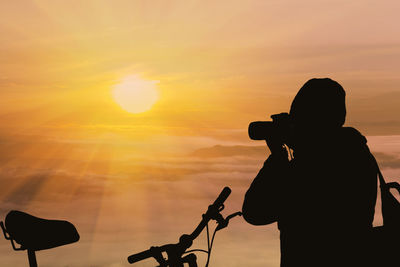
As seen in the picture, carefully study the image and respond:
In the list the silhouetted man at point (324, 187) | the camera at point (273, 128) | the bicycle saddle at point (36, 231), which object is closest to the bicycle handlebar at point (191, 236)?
the silhouetted man at point (324, 187)

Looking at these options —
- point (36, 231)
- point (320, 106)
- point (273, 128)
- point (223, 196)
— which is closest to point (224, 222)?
point (223, 196)

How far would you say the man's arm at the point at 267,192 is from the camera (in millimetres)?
4266

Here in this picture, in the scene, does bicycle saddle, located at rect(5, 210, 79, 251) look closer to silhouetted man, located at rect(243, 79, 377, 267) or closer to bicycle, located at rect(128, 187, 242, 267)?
bicycle, located at rect(128, 187, 242, 267)

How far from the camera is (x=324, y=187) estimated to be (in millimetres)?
4082

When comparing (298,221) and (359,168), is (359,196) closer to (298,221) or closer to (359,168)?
(359,168)

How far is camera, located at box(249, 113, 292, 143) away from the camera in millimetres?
4328

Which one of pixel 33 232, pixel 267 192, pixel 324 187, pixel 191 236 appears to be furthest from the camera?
pixel 33 232

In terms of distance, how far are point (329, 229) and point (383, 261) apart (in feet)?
1.67

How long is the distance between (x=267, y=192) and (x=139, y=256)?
1.36m

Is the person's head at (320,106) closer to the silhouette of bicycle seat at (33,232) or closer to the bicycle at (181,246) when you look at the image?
the bicycle at (181,246)

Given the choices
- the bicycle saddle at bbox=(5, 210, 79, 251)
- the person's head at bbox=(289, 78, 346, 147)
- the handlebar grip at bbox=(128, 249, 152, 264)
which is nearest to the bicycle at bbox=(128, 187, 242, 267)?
the handlebar grip at bbox=(128, 249, 152, 264)

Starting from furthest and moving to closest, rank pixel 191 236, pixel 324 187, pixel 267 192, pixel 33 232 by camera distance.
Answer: pixel 33 232, pixel 191 236, pixel 267 192, pixel 324 187

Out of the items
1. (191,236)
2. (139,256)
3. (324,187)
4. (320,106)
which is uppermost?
(320,106)

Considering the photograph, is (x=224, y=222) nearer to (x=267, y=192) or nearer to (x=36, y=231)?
(x=267, y=192)
